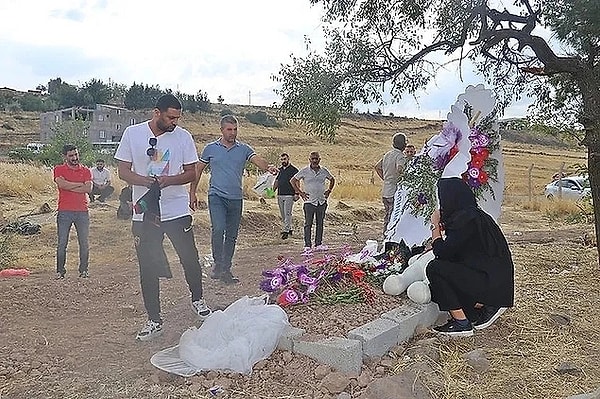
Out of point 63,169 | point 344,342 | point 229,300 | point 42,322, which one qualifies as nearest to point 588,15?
point 344,342

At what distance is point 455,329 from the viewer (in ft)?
15.8

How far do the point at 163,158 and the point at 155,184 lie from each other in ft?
0.76

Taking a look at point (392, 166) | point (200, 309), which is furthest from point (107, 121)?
point (200, 309)

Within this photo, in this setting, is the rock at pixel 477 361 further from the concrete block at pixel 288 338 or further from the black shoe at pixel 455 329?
the concrete block at pixel 288 338

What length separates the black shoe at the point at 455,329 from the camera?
4.80 metres

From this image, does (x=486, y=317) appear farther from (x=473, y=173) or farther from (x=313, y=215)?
(x=313, y=215)

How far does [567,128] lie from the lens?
7.61 m

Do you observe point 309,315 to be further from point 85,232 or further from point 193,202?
point 85,232

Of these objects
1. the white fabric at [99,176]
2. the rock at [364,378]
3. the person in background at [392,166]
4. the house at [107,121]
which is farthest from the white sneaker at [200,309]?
the house at [107,121]

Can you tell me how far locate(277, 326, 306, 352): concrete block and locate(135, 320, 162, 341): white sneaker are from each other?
40.9 inches

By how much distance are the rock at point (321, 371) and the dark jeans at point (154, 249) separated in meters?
1.42

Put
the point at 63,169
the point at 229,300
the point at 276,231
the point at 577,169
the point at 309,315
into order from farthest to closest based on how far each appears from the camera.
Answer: the point at 276,231 → the point at 577,169 → the point at 63,169 → the point at 229,300 → the point at 309,315

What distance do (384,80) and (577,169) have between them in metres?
2.84

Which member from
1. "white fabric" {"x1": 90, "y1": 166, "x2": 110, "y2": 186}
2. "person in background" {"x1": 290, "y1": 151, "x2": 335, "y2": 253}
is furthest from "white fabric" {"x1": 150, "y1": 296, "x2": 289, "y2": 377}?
"white fabric" {"x1": 90, "y1": 166, "x2": 110, "y2": 186}
